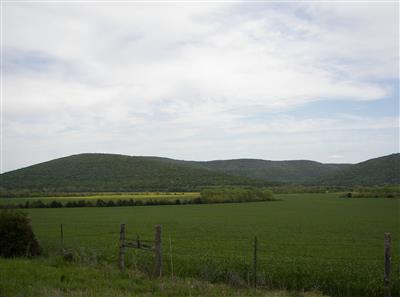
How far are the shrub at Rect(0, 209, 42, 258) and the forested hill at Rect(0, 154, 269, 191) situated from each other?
109 metres

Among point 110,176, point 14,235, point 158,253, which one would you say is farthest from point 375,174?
point 158,253

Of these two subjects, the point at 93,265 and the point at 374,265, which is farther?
the point at 374,265

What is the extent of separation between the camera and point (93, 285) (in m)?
12.5

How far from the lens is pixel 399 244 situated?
27.7 m

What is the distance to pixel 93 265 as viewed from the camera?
1662 cm

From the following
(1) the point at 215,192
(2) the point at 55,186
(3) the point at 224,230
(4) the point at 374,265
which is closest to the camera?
(4) the point at 374,265

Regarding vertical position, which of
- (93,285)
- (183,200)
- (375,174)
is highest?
(375,174)

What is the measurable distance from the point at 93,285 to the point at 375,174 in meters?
185

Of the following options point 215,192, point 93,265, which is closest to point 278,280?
point 93,265

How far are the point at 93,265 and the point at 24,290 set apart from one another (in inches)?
205

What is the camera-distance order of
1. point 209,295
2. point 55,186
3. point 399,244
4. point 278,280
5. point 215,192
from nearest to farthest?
point 209,295
point 278,280
point 399,244
point 215,192
point 55,186

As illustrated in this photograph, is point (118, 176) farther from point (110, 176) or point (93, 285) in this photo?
point (93, 285)

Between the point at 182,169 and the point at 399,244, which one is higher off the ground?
the point at 182,169

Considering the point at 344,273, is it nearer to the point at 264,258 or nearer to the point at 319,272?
the point at 319,272
